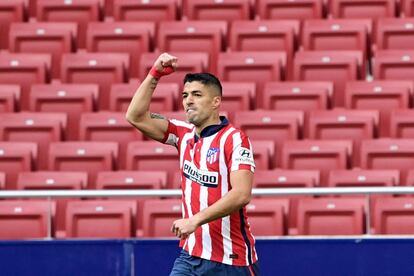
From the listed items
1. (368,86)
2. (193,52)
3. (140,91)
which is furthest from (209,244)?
(193,52)

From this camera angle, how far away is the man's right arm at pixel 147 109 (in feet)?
22.7

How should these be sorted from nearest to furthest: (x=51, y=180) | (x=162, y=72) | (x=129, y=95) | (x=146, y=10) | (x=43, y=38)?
(x=162, y=72), (x=51, y=180), (x=129, y=95), (x=43, y=38), (x=146, y=10)

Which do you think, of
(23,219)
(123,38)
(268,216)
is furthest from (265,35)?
(23,219)

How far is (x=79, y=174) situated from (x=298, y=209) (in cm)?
184

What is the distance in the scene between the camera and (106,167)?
1061 cm

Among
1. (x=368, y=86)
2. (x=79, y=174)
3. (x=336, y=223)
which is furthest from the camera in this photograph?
(x=368, y=86)

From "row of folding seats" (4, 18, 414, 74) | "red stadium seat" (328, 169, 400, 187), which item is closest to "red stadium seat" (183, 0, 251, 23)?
"row of folding seats" (4, 18, 414, 74)

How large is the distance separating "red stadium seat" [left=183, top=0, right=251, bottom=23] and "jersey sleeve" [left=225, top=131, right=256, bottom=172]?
594 cm

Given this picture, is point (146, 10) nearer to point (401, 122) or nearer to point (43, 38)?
point (43, 38)

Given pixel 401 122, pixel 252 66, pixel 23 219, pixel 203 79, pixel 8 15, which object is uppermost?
pixel 8 15

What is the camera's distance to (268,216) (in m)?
9.62

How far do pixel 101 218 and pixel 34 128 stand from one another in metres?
1.65

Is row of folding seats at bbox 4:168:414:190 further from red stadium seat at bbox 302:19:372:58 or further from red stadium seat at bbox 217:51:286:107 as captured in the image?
red stadium seat at bbox 302:19:372:58

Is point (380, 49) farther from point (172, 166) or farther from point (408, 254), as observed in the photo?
point (408, 254)
